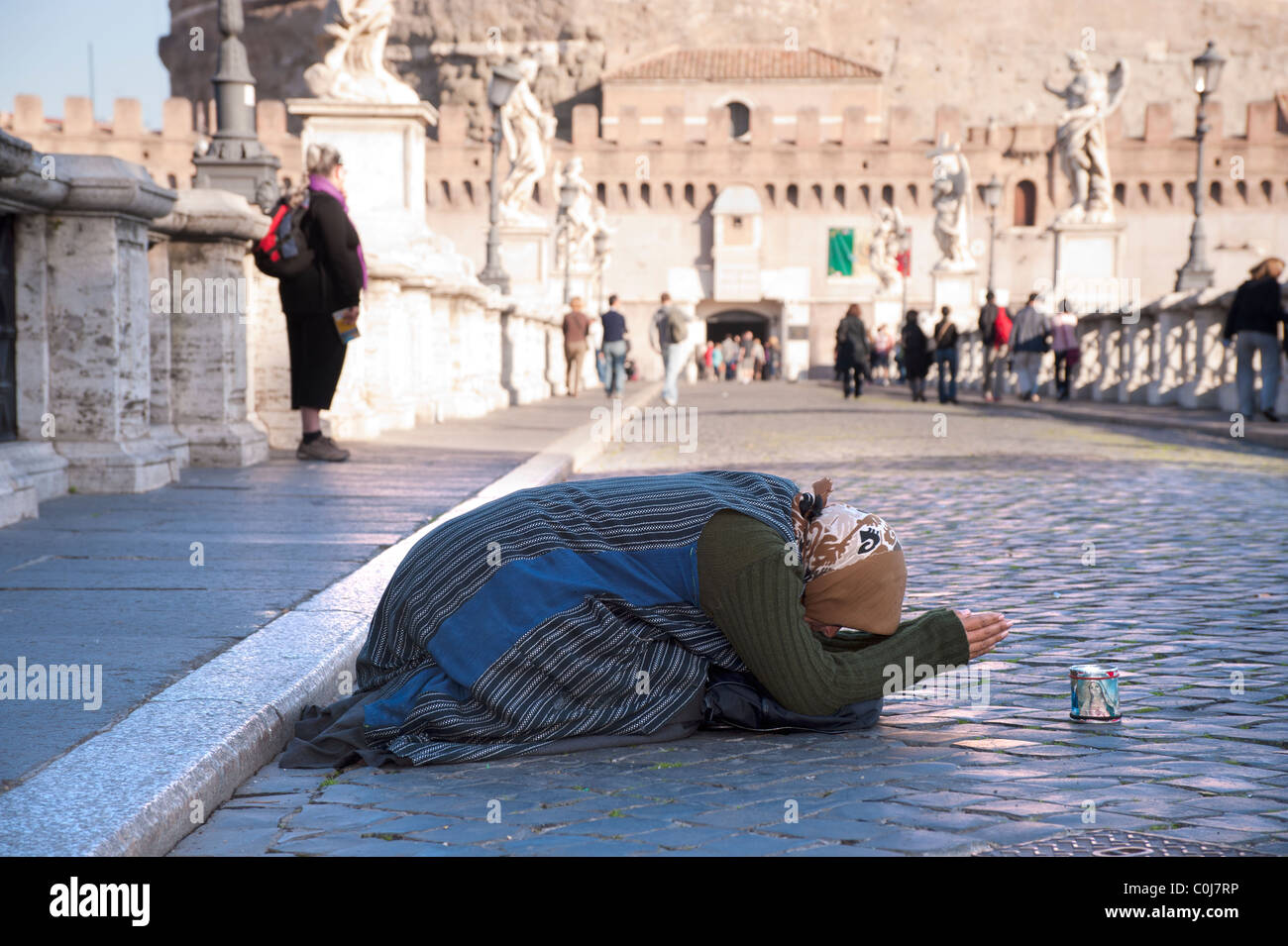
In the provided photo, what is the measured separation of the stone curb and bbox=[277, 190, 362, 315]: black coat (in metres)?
4.68

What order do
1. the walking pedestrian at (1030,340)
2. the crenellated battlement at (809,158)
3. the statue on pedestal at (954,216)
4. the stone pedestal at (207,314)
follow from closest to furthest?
the stone pedestal at (207,314)
the walking pedestrian at (1030,340)
the statue on pedestal at (954,216)
the crenellated battlement at (809,158)

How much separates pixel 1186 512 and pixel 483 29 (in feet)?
209

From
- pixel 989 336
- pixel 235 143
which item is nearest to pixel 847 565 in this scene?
pixel 235 143

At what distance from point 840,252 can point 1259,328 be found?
46.8 m

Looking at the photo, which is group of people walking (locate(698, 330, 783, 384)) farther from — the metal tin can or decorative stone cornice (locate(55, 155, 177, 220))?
the metal tin can

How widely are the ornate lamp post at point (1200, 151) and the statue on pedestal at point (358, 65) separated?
1080cm

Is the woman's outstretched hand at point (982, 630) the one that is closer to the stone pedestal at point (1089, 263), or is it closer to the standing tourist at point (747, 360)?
the stone pedestal at point (1089, 263)

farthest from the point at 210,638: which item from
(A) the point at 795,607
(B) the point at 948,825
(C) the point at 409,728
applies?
(B) the point at 948,825

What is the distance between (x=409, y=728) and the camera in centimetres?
330

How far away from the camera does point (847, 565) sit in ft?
10.7

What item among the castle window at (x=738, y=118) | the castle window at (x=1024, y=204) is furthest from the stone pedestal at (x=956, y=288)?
the castle window at (x=738, y=118)

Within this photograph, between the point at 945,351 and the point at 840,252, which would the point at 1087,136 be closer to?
the point at 945,351

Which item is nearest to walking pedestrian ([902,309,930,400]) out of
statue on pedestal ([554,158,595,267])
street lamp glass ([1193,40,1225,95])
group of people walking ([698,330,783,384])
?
street lamp glass ([1193,40,1225,95])

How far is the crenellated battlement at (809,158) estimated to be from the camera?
204 feet
